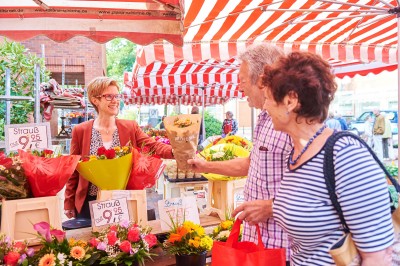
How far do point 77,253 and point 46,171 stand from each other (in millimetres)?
410

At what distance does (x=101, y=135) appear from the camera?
2869 millimetres

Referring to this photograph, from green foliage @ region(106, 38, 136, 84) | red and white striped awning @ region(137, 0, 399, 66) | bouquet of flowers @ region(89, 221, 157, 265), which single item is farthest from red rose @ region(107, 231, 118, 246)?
green foliage @ region(106, 38, 136, 84)

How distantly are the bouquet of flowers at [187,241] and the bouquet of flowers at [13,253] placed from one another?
26.5 inches

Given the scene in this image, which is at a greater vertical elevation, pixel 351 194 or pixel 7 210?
pixel 351 194

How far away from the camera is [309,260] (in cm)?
136

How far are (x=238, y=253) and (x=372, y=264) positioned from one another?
477 millimetres

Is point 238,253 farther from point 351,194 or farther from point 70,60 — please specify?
point 70,60

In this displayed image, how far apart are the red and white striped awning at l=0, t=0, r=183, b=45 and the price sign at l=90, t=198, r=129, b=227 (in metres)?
1.33

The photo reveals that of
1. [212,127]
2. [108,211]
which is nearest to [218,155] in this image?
[108,211]

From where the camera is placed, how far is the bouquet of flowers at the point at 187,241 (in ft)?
6.82

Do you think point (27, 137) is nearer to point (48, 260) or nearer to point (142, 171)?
point (142, 171)

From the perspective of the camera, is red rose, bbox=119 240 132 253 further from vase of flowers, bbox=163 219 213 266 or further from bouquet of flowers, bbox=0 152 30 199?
bouquet of flowers, bbox=0 152 30 199

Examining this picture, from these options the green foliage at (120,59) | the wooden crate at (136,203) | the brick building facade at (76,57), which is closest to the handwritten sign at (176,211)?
the wooden crate at (136,203)

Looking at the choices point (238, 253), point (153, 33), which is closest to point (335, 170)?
point (238, 253)
